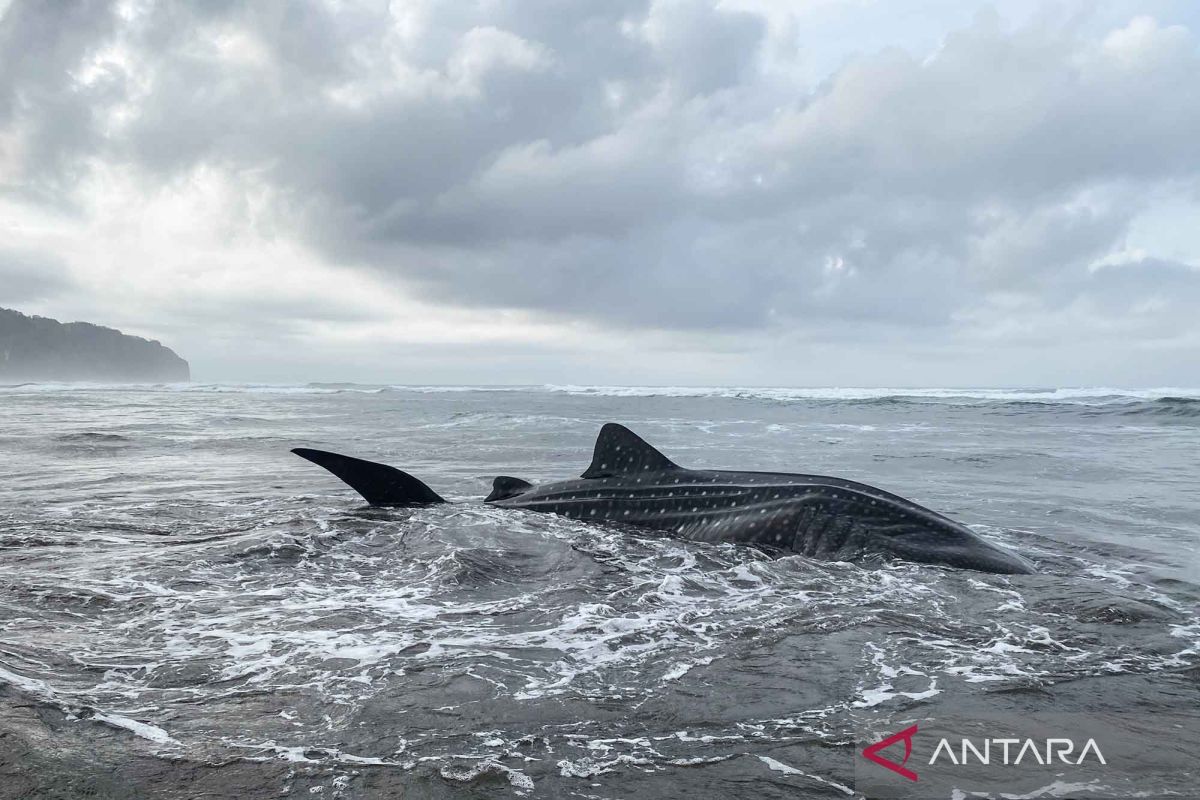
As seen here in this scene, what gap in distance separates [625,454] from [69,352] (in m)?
198

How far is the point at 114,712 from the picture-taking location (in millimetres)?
2908

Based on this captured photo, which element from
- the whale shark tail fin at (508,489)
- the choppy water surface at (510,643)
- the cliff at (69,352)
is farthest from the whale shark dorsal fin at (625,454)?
the cliff at (69,352)

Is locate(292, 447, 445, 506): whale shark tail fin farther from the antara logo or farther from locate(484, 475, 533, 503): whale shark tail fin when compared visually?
the antara logo

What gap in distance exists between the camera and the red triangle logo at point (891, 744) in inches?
102

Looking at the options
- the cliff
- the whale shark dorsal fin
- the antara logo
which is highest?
the cliff

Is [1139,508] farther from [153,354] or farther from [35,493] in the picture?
[153,354]

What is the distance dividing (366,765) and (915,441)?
Result: 20205 mm

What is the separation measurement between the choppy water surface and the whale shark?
39 centimetres

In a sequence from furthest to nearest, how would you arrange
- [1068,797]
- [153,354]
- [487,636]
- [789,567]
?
[153,354], [789,567], [487,636], [1068,797]

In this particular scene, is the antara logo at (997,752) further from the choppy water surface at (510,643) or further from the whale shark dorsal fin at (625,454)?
the whale shark dorsal fin at (625,454)

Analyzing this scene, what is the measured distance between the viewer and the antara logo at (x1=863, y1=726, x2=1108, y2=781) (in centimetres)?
269

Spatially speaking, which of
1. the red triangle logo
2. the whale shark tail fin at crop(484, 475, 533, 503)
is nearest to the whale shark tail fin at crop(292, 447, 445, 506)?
the whale shark tail fin at crop(484, 475, 533, 503)

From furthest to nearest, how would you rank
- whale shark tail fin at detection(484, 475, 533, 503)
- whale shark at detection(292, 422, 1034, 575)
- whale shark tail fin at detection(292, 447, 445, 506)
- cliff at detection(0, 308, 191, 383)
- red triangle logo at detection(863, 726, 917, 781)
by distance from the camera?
cliff at detection(0, 308, 191, 383) → whale shark tail fin at detection(484, 475, 533, 503) → whale shark tail fin at detection(292, 447, 445, 506) → whale shark at detection(292, 422, 1034, 575) → red triangle logo at detection(863, 726, 917, 781)

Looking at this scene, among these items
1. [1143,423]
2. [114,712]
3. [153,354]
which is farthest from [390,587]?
[153,354]
